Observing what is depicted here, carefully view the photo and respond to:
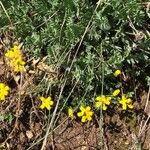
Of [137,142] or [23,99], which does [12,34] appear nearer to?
[23,99]

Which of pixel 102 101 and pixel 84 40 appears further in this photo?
pixel 84 40

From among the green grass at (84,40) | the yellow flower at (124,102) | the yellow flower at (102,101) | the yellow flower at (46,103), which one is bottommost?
the yellow flower at (124,102)

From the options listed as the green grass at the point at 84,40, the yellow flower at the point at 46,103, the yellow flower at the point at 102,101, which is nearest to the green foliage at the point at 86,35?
the green grass at the point at 84,40

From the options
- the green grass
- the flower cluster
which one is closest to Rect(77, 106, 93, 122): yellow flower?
the green grass

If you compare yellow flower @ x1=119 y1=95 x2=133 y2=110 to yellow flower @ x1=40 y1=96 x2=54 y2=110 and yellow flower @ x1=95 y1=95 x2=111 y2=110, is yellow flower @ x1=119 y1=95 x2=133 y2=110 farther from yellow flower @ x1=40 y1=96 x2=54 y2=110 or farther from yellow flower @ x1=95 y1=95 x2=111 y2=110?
yellow flower @ x1=40 y1=96 x2=54 y2=110

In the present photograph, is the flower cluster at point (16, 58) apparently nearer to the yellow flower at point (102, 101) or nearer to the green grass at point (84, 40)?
the green grass at point (84, 40)

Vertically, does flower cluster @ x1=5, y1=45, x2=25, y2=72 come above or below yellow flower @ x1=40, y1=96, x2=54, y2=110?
above

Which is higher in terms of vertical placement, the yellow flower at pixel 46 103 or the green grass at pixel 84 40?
the green grass at pixel 84 40

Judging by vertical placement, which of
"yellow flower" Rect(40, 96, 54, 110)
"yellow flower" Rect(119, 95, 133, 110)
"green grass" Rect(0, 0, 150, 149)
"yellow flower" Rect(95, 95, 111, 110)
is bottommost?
"yellow flower" Rect(119, 95, 133, 110)

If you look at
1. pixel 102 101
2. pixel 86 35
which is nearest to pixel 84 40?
pixel 86 35

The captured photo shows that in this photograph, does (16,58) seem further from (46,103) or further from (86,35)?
(86,35)
